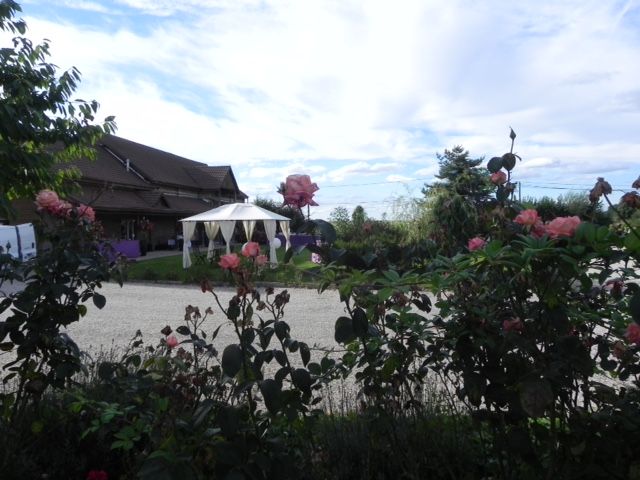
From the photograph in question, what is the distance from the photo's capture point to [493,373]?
1755 millimetres

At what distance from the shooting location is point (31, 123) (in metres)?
4.70

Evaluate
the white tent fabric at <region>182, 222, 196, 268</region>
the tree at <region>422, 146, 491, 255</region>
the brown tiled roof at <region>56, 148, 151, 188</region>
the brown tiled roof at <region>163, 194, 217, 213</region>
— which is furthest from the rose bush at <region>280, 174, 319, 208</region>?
the brown tiled roof at <region>163, 194, 217, 213</region>

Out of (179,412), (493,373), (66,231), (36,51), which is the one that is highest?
(36,51)

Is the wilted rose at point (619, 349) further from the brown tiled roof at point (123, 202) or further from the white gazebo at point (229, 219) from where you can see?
the brown tiled roof at point (123, 202)

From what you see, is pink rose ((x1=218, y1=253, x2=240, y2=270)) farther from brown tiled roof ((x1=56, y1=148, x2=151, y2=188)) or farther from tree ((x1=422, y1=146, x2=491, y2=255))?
brown tiled roof ((x1=56, y1=148, x2=151, y2=188))

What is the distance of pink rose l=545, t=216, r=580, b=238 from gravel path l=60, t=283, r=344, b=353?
5.05 metres

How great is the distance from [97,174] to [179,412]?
102ft

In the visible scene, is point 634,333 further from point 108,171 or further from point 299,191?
point 108,171

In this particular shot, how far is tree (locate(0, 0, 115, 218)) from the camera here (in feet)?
13.9

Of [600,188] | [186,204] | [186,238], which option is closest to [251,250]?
[600,188]

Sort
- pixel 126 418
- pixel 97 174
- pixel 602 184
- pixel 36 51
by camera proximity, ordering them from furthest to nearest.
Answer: pixel 97 174, pixel 36 51, pixel 126 418, pixel 602 184

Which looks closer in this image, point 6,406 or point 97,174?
point 6,406

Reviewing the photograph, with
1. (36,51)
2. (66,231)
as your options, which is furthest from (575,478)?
(36,51)

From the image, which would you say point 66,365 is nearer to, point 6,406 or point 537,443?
point 6,406
